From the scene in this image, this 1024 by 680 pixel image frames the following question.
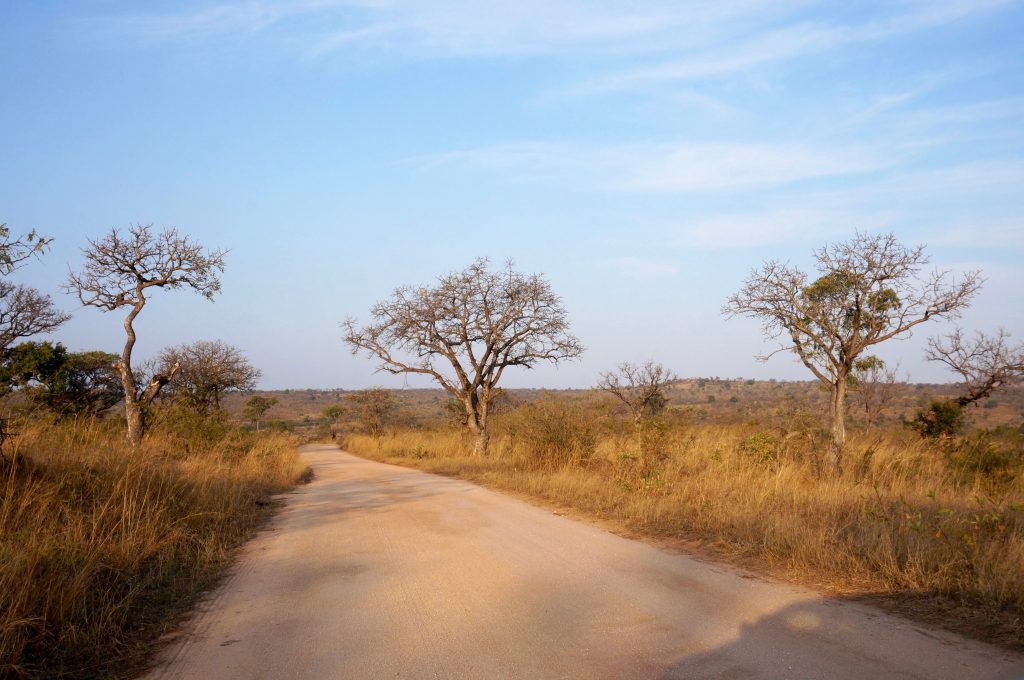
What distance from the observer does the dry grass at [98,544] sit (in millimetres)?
4703

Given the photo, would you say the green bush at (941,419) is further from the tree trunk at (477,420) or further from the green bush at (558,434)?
the tree trunk at (477,420)

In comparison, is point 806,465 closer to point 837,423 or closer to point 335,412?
point 837,423

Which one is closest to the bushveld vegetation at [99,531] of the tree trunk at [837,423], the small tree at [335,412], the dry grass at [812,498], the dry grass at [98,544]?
the dry grass at [98,544]

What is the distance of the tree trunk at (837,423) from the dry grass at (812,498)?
0.25 metres

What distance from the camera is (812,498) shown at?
916cm

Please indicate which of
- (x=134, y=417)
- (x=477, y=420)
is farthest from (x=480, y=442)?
(x=134, y=417)

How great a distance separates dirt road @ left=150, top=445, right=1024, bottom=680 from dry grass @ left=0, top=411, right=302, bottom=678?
480 millimetres

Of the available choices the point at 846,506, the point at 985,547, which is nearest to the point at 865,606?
the point at 985,547

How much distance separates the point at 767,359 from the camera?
15695 millimetres

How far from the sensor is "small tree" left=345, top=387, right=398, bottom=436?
52.8m

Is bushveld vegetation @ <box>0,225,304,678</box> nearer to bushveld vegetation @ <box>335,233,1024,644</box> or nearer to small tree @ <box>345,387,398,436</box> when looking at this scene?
bushveld vegetation @ <box>335,233,1024,644</box>

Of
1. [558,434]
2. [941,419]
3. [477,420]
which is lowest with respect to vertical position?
[558,434]

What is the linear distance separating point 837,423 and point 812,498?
17.3ft

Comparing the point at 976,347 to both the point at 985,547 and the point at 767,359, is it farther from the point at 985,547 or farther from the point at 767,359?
the point at 985,547
